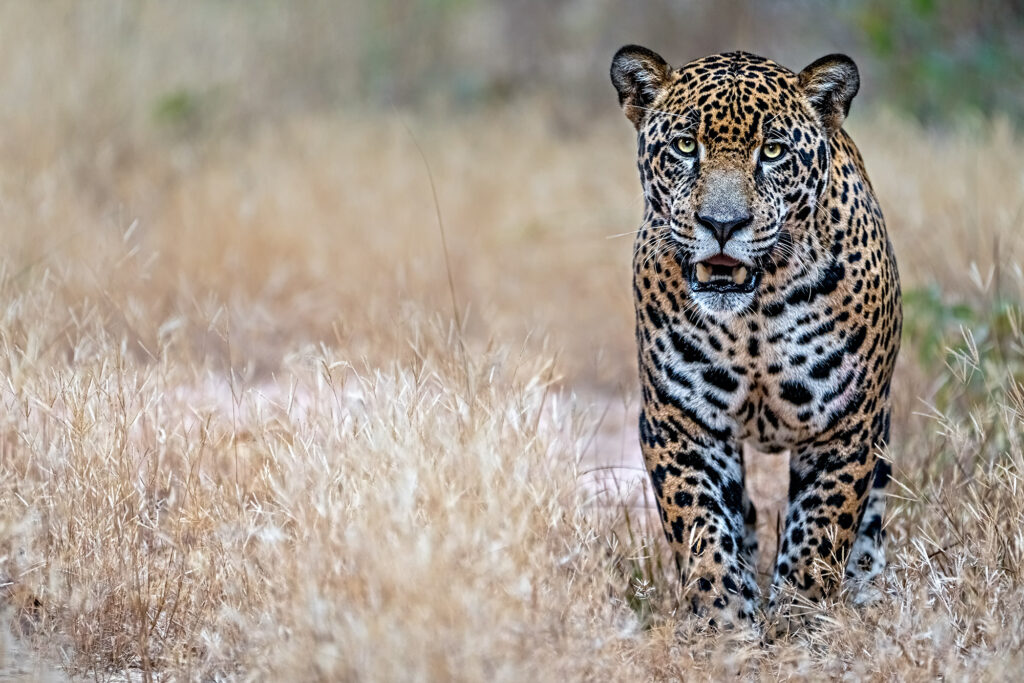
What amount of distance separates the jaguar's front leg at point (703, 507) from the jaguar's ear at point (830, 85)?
94 cm

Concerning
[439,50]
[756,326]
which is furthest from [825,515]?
[439,50]

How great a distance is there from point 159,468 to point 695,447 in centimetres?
156

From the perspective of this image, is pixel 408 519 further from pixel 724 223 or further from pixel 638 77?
pixel 638 77

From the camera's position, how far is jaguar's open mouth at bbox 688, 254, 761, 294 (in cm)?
386

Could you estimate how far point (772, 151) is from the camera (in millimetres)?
3908

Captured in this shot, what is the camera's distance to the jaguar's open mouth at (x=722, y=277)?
386cm

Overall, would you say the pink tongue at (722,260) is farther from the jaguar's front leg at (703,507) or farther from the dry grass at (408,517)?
the dry grass at (408,517)

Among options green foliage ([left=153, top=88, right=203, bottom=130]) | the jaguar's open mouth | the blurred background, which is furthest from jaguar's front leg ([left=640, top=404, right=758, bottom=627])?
green foliage ([left=153, top=88, right=203, bottom=130])

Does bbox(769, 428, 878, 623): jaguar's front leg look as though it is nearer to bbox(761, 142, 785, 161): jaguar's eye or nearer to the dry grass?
the dry grass

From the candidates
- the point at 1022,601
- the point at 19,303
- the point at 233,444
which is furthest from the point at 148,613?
the point at 1022,601

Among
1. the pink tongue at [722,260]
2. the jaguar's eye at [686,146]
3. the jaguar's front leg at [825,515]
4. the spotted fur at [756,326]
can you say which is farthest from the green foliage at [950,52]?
the pink tongue at [722,260]

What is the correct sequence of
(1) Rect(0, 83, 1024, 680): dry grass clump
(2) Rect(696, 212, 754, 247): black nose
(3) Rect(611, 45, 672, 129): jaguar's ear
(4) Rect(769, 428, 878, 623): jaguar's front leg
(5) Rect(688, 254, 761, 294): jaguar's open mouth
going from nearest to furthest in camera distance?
(1) Rect(0, 83, 1024, 680): dry grass clump, (2) Rect(696, 212, 754, 247): black nose, (5) Rect(688, 254, 761, 294): jaguar's open mouth, (4) Rect(769, 428, 878, 623): jaguar's front leg, (3) Rect(611, 45, 672, 129): jaguar's ear

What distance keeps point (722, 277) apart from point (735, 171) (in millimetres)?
281

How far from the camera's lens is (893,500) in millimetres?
4887
